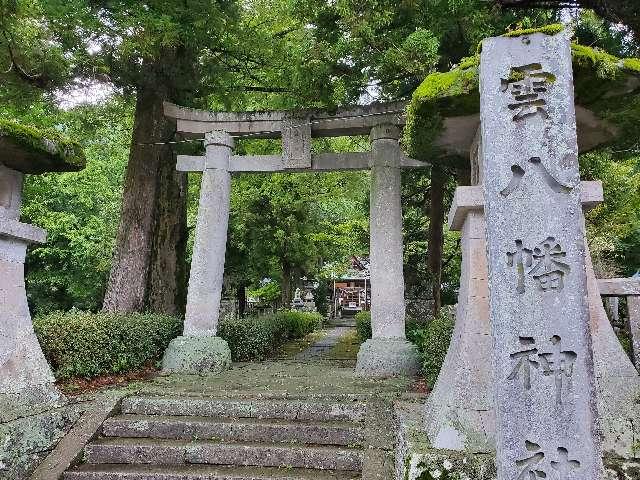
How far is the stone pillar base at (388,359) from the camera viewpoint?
7.83 m

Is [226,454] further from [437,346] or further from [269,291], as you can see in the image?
[269,291]

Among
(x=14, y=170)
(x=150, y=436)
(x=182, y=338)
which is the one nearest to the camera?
(x=150, y=436)

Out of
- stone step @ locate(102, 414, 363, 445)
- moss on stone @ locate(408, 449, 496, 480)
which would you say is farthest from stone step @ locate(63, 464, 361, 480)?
moss on stone @ locate(408, 449, 496, 480)

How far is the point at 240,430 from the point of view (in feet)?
17.3

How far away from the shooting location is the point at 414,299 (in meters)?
14.7

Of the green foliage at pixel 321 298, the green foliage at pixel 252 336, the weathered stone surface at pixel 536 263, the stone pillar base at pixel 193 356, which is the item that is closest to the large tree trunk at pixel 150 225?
the green foliage at pixel 252 336

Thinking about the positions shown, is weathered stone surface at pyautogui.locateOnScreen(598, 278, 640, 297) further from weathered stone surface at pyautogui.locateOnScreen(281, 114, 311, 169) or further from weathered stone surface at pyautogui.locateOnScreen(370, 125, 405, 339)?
weathered stone surface at pyautogui.locateOnScreen(281, 114, 311, 169)

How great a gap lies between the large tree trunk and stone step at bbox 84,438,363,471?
4607 millimetres

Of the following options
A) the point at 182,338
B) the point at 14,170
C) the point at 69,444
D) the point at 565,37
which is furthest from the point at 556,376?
the point at 182,338

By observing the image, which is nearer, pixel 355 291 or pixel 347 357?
pixel 347 357

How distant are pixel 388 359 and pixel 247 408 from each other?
293 centimetres

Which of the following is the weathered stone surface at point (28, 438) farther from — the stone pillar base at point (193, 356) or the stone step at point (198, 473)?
the stone pillar base at point (193, 356)

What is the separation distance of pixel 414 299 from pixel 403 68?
28.6 ft

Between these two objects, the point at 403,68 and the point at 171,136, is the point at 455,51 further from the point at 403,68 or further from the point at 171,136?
the point at 171,136
